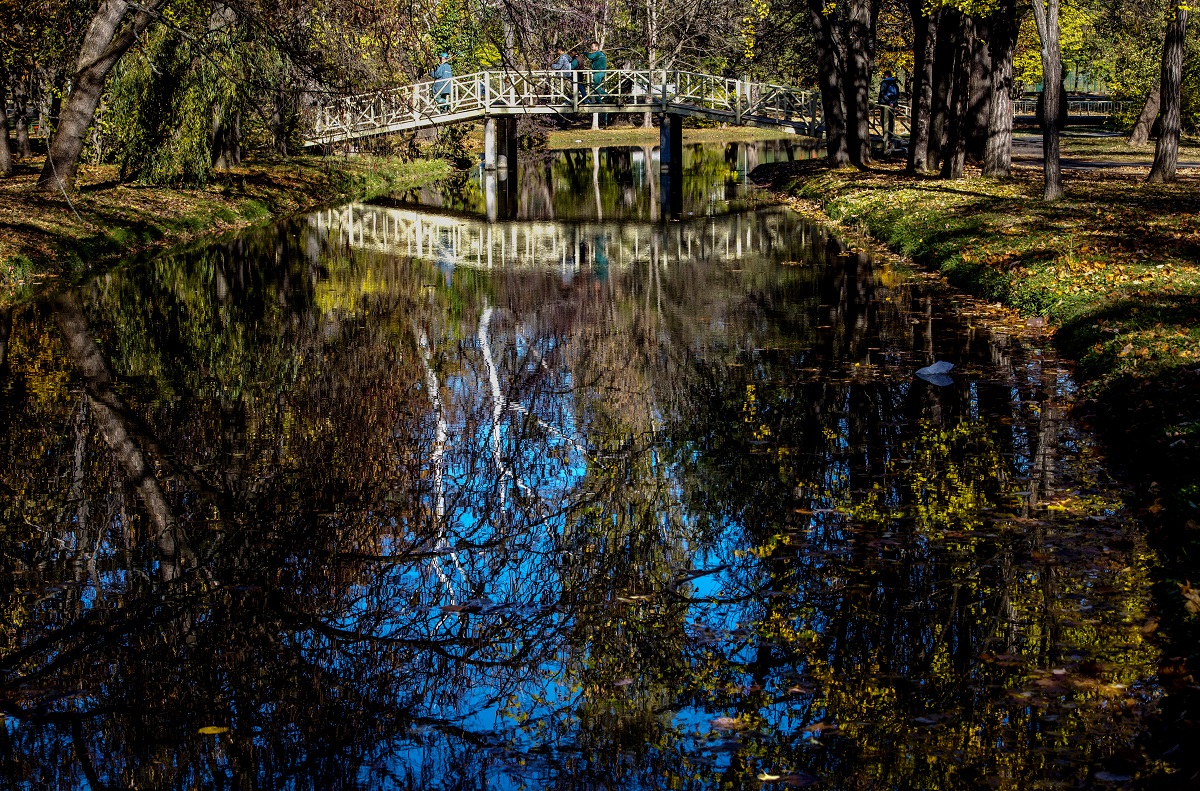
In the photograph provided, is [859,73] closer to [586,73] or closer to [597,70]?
[597,70]

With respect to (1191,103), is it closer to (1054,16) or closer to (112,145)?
(1054,16)

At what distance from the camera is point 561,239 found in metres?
24.5

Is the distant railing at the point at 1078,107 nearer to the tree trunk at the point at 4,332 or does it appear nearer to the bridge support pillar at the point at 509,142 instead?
the bridge support pillar at the point at 509,142

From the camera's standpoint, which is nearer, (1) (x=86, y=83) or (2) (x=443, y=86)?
(1) (x=86, y=83)

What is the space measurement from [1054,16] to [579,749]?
55.4 feet

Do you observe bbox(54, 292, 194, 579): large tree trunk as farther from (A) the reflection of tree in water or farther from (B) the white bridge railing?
(B) the white bridge railing

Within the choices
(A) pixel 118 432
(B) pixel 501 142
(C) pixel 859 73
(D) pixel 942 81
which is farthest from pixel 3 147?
(A) pixel 118 432

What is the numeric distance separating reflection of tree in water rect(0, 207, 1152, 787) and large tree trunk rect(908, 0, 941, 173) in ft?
56.6

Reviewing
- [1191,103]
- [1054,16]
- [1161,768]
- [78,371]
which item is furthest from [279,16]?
[1191,103]

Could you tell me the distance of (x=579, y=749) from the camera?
4.91 metres

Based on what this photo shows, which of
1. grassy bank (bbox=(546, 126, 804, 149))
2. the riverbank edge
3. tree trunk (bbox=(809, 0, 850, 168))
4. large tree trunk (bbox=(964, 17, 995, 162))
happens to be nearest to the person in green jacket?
tree trunk (bbox=(809, 0, 850, 168))

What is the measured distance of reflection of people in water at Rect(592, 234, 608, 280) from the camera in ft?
62.7

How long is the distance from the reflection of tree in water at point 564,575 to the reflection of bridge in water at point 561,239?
8599mm

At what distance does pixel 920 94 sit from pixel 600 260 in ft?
40.0
